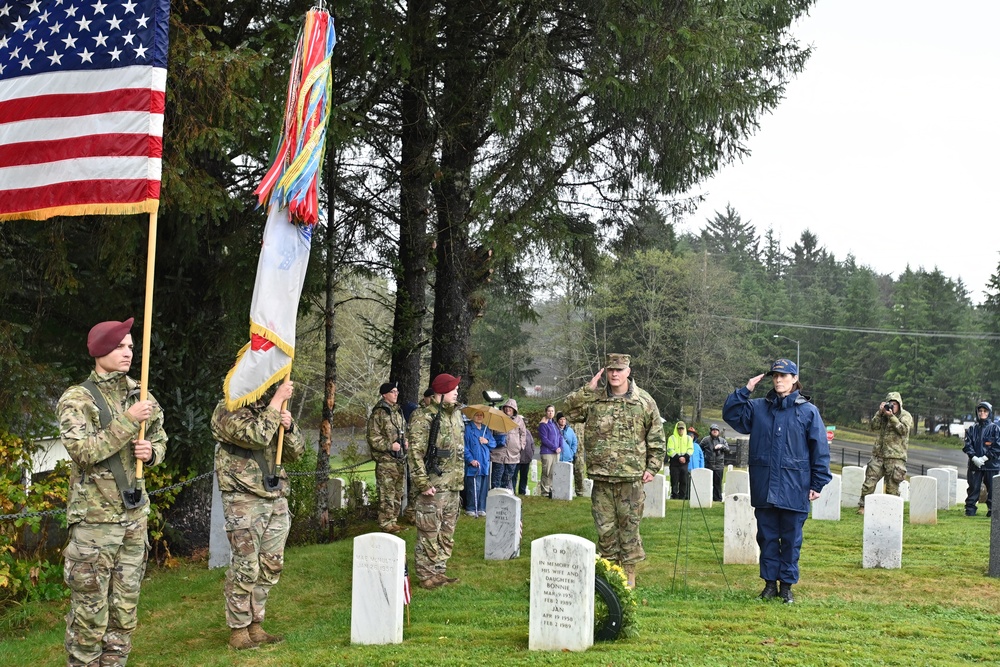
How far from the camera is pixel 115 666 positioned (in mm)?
6680

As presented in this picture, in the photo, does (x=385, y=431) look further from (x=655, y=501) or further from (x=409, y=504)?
(x=655, y=501)

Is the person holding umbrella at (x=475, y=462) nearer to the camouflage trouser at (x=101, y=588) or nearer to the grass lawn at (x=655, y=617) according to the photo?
the grass lawn at (x=655, y=617)

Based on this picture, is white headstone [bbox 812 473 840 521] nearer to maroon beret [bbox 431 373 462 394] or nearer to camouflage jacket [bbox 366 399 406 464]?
camouflage jacket [bbox 366 399 406 464]

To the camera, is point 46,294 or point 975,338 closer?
point 46,294

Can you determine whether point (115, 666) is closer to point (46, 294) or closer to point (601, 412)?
point (601, 412)

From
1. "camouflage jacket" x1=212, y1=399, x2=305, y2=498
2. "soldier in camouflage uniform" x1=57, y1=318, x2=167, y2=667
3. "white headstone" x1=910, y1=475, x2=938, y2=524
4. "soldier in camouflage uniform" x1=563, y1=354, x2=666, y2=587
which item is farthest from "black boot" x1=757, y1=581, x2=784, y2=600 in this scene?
"white headstone" x1=910, y1=475, x2=938, y2=524

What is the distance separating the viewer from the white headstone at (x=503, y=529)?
38.3 feet

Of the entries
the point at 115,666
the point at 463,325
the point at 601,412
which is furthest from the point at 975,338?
the point at 115,666

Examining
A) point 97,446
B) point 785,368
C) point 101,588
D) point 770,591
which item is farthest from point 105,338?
point 770,591

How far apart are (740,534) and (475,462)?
16.2 ft

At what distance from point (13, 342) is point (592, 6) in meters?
8.29

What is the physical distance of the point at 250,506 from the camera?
25.2 ft

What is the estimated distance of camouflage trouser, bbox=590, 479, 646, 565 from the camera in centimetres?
909

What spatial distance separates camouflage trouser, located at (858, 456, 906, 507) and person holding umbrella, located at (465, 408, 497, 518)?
6.55 m
